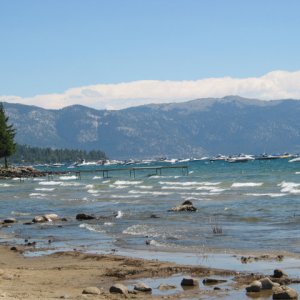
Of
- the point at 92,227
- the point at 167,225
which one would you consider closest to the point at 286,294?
the point at 167,225

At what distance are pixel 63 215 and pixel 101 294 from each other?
87.4 feet

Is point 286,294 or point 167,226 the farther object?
point 167,226

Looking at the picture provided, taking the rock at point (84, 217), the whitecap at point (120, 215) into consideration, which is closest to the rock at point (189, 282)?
the rock at point (84, 217)

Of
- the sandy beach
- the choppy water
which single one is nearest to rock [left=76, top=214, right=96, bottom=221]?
the choppy water

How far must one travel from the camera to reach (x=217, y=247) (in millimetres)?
25000

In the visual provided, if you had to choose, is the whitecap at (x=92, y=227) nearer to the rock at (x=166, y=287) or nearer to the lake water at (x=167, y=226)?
the lake water at (x=167, y=226)

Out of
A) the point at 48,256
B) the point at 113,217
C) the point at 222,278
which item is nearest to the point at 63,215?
the point at 113,217

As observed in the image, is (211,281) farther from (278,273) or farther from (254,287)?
(278,273)

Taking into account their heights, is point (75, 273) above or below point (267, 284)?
below

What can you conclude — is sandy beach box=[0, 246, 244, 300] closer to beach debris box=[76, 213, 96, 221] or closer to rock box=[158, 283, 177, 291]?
rock box=[158, 283, 177, 291]

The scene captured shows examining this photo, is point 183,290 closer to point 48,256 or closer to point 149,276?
point 149,276

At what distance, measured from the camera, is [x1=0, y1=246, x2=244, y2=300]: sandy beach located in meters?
16.5

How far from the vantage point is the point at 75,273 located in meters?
20.3

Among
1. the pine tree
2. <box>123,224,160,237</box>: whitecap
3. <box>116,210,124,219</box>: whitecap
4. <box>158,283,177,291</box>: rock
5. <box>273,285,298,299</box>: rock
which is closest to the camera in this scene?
<box>273,285,298,299</box>: rock
